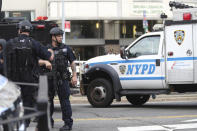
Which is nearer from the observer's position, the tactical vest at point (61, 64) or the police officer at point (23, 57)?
the police officer at point (23, 57)

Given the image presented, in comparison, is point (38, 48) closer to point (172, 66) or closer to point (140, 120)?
point (140, 120)

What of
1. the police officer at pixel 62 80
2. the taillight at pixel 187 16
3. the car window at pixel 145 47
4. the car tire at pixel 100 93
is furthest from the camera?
the car tire at pixel 100 93

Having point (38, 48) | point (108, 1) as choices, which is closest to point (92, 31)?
point (108, 1)

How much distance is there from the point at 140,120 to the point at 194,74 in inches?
109

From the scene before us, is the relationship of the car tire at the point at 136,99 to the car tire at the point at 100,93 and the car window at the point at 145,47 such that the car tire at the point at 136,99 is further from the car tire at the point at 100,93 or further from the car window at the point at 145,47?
the car window at the point at 145,47

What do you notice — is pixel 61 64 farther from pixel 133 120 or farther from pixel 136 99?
pixel 136 99

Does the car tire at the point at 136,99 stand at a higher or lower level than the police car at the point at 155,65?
lower

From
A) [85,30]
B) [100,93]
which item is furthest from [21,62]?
[85,30]

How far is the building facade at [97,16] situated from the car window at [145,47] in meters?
21.6

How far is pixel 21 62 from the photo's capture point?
669 cm

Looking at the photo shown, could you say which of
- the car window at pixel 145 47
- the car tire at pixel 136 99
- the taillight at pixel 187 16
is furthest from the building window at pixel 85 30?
the taillight at pixel 187 16

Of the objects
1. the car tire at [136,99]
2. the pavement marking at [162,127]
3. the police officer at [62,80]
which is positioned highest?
the police officer at [62,80]

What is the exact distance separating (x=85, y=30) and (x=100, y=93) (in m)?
23.3

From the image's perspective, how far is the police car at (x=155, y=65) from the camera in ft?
39.9
